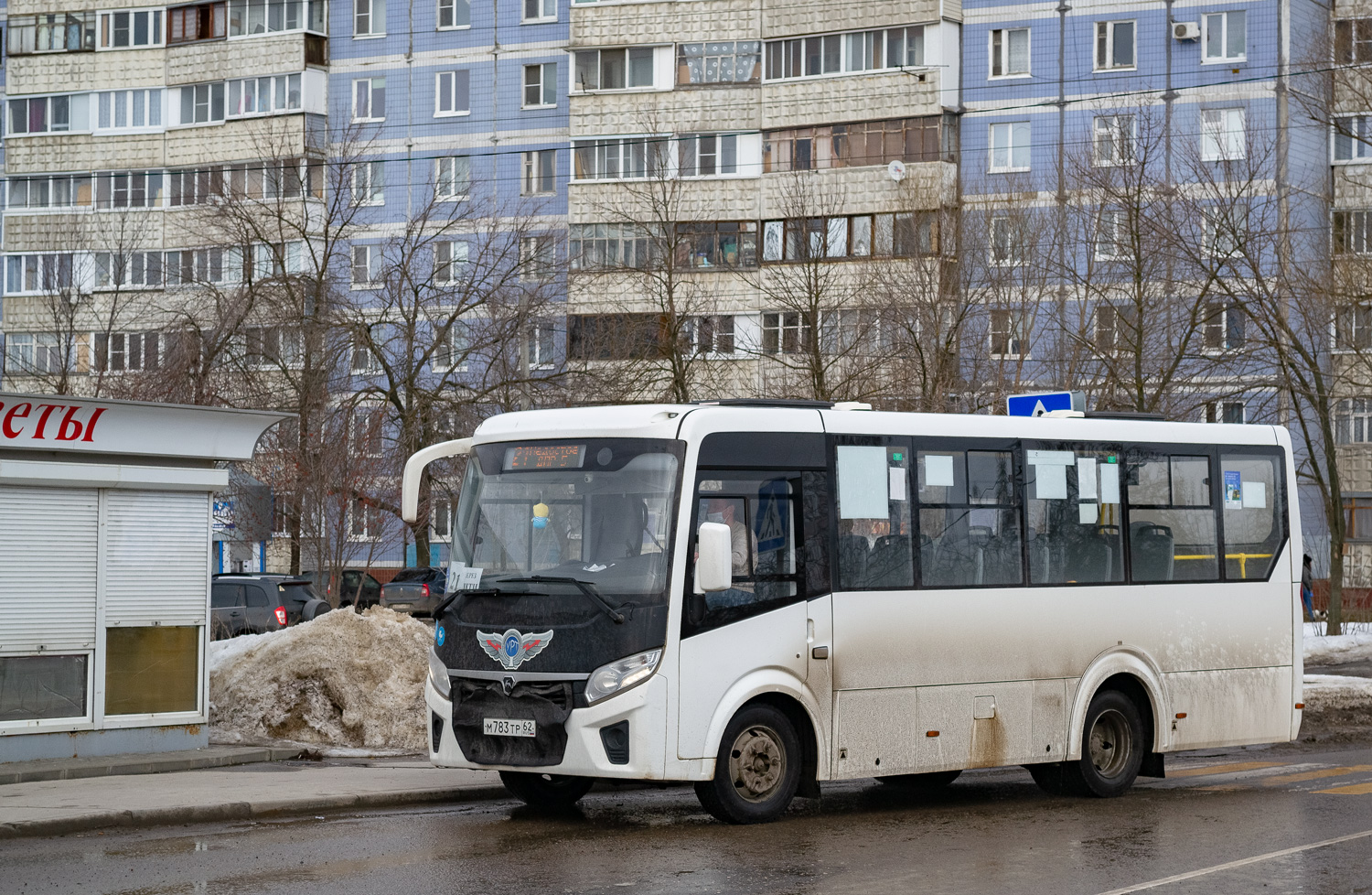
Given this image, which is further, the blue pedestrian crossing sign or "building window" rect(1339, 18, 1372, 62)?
"building window" rect(1339, 18, 1372, 62)

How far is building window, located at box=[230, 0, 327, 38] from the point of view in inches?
2291

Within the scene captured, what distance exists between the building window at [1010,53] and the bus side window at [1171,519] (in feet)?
127

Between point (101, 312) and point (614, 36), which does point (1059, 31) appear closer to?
point (614, 36)

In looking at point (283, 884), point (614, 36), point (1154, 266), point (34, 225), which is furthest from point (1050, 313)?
point (34, 225)

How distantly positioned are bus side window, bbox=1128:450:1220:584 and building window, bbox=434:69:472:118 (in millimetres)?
→ 46206

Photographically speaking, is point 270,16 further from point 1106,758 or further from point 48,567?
point 1106,758

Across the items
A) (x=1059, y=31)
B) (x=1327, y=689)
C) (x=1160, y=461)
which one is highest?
(x=1059, y=31)

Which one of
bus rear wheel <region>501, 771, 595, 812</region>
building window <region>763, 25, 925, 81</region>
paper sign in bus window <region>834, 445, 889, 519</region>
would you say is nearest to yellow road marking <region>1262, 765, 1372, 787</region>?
paper sign in bus window <region>834, 445, 889, 519</region>

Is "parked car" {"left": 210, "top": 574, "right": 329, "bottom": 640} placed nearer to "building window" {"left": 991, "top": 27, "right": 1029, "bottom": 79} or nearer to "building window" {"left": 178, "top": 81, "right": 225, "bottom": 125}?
"building window" {"left": 991, "top": 27, "right": 1029, "bottom": 79}

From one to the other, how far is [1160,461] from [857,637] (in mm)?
3617

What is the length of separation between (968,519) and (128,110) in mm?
52555

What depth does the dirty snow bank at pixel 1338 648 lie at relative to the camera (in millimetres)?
28812

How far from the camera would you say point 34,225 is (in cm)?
5938

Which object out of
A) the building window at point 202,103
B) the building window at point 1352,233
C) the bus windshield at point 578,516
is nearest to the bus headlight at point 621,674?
the bus windshield at point 578,516
